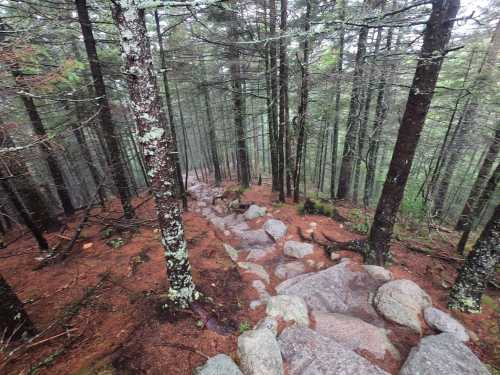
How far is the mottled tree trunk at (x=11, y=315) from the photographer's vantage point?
10.1 ft

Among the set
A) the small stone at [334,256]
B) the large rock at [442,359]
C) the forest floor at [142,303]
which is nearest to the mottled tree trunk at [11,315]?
the forest floor at [142,303]

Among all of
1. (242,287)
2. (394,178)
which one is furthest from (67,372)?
(394,178)

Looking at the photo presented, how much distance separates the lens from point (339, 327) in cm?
380

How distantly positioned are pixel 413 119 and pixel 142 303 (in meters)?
6.26

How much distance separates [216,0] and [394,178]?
15.1 feet

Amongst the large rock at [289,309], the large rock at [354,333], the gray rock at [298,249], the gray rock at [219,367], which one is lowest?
the gray rock at [298,249]

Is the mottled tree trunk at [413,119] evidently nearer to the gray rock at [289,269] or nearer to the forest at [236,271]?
the forest at [236,271]

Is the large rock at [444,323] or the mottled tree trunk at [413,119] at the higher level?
the mottled tree trunk at [413,119]

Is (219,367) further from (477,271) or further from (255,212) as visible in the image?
(255,212)

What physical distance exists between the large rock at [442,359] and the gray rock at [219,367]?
2.37m

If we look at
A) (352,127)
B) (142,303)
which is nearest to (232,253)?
(142,303)

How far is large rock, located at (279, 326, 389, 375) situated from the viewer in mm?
2922

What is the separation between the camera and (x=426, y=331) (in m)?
3.75

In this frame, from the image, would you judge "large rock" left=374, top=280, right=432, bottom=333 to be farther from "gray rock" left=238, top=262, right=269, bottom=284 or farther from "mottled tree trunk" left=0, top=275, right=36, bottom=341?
"mottled tree trunk" left=0, top=275, right=36, bottom=341
